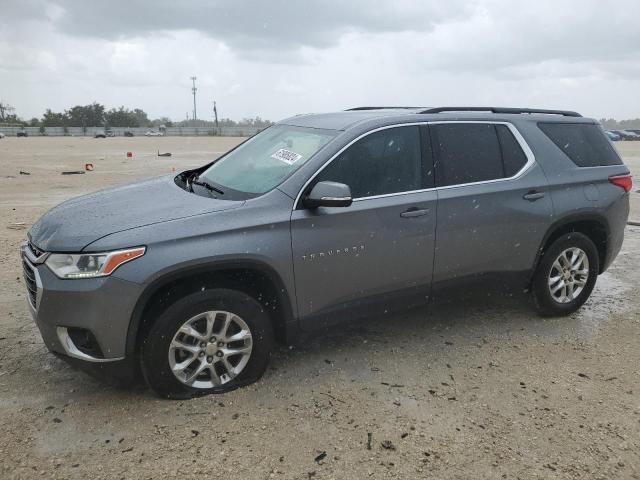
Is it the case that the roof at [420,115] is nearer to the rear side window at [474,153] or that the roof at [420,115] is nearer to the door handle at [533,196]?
the rear side window at [474,153]

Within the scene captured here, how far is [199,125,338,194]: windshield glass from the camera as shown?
144 inches

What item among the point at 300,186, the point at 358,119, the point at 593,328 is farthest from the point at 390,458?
the point at 593,328

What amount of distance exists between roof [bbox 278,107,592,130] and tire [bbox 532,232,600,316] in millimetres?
1085

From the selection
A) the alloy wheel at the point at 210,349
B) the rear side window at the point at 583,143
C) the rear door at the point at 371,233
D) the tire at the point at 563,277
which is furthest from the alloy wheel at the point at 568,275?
the alloy wheel at the point at 210,349

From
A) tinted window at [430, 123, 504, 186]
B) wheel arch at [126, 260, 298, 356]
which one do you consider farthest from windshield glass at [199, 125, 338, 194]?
tinted window at [430, 123, 504, 186]

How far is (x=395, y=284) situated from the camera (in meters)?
3.78

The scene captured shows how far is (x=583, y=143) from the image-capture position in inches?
Answer: 185

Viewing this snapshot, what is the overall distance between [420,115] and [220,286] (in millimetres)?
1915

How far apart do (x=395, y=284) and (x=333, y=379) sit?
2.55 feet

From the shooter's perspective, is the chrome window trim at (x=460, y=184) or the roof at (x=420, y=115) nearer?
the chrome window trim at (x=460, y=184)

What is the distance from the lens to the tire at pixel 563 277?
451cm

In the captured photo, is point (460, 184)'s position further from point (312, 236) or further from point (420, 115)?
point (312, 236)

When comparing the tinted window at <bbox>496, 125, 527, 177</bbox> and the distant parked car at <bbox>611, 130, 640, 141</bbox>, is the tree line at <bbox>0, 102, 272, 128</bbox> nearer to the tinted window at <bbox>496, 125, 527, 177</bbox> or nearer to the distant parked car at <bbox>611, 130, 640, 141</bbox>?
the distant parked car at <bbox>611, 130, 640, 141</bbox>

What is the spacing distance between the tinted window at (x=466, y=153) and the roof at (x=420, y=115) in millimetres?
94
